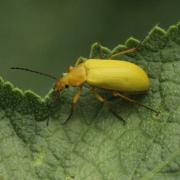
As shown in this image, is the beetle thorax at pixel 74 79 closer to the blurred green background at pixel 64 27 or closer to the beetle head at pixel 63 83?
the beetle head at pixel 63 83

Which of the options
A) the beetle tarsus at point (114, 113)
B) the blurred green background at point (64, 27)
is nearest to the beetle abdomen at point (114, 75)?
the beetle tarsus at point (114, 113)

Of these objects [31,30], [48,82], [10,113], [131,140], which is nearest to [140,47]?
[131,140]

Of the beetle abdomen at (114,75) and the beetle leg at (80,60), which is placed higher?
the beetle leg at (80,60)

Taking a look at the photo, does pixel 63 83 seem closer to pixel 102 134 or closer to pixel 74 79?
pixel 74 79

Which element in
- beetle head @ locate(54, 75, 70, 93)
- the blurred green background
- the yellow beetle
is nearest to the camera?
the yellow beetle

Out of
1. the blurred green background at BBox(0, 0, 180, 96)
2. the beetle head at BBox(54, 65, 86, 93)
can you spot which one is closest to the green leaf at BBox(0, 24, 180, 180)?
the beetle head at BBox(54, 65, 86, 93)

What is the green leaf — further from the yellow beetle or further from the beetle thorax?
the beetle thorax

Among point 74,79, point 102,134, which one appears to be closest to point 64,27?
point 74,79
